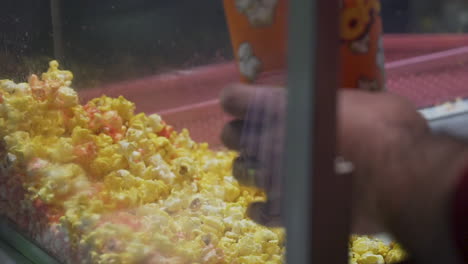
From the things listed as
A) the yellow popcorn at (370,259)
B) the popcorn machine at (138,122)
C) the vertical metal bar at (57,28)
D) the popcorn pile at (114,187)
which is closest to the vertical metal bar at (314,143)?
the popcorn machine at (138,122)

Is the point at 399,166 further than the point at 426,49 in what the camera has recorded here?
No

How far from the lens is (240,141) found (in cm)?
63

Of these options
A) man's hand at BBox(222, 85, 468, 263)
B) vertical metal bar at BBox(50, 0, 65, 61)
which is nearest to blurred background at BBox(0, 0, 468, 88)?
vertical metal bar at BBox(50, 0, 65, 61)

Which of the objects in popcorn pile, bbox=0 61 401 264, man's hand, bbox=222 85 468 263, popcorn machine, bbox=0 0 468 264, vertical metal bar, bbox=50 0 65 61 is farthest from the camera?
vertical metal bar, bbox=50 0 65 61

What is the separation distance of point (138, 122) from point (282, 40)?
782 mm

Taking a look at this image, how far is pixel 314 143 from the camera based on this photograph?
0.53m

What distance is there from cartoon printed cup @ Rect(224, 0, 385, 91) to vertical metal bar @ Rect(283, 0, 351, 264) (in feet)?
0.09

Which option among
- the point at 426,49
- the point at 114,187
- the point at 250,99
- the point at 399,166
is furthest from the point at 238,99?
the point at 114,187

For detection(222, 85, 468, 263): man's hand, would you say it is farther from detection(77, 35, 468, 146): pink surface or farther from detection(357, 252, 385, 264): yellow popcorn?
detection(357, 252, 385, 264): yellow popcorn

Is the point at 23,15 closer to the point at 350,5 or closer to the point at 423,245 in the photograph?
the point at 350,5

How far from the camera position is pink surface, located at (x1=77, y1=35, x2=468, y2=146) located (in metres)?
0.83

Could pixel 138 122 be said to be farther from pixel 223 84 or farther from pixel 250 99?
pixel 250 99

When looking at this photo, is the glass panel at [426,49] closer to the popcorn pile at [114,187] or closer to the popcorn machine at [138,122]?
the popcorn machine at [138,122]

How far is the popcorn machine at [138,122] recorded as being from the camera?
36.1 inches
